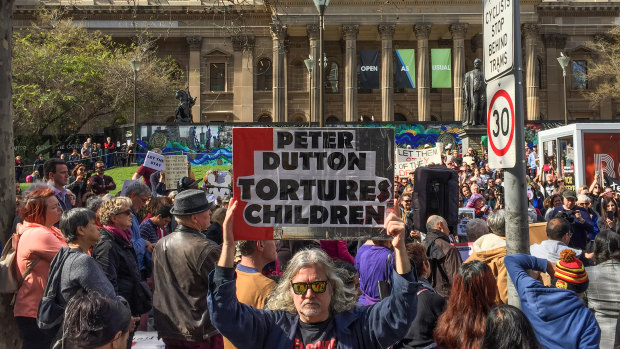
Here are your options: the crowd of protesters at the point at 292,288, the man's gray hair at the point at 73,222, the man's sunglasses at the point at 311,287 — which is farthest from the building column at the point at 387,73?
the man's sunglasses at the point at 311,287

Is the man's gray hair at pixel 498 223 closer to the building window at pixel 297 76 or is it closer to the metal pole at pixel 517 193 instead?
the metal pole at pixel 517 193

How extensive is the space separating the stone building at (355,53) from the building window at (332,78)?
0.27ft

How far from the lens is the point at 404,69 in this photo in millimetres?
44625

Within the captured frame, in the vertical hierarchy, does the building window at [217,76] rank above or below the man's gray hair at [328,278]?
above

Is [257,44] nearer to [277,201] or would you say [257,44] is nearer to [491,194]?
[491,194]

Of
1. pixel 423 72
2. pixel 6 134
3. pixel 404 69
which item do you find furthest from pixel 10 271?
pixel 423 72

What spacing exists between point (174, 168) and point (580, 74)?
157 feet

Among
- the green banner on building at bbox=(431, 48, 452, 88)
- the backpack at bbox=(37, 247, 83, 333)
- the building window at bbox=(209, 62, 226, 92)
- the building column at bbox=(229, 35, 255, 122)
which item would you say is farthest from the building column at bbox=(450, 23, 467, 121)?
the backpack at bbox=(37, 247, 83, 333)

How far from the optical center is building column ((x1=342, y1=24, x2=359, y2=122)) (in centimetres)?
4869

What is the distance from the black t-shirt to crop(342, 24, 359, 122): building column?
149 ft

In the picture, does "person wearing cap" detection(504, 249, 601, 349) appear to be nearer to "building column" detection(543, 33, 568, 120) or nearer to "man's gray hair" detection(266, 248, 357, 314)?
"man's gray hair" detection(266, 248, 357, 314)

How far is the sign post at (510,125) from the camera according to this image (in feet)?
13.4

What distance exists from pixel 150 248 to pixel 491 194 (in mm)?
11298

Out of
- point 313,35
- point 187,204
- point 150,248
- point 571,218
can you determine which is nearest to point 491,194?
point 571,218
